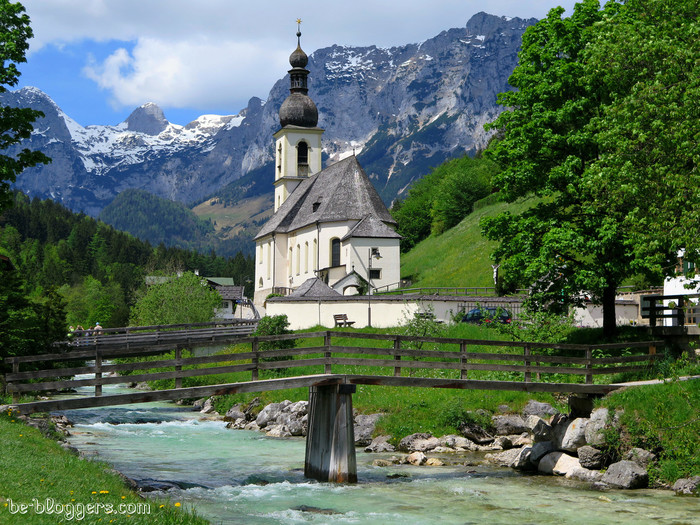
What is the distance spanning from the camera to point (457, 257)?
79312mm

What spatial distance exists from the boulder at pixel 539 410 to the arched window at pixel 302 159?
73.9 meters

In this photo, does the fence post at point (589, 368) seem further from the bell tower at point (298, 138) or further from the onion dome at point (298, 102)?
the onion dome at point (298, 102)

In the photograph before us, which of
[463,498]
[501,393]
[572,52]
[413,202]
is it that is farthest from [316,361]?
[413,202]

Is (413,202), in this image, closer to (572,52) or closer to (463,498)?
(572,52)

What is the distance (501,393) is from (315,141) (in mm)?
73786

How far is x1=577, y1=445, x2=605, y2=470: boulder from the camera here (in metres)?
20.1

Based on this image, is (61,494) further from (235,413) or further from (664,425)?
(235,413)

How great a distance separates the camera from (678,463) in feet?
60.7

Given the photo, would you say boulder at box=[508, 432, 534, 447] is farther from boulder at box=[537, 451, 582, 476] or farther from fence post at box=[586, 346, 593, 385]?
fence post at box=[586, 346, 593, 385]

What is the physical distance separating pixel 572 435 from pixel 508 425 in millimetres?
5621

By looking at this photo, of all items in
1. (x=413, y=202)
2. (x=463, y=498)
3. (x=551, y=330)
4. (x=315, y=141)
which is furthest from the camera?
(x=413, y=202)

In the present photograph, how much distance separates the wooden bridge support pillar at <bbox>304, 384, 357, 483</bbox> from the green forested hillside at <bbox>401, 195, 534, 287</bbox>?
48.0 metres

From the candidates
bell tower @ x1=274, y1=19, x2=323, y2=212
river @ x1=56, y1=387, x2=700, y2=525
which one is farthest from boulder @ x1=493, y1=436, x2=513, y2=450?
bell tower @ x1=274, y1=19, x2=323, y2=212

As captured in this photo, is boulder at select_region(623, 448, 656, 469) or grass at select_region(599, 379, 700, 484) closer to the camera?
grass at select_region(599, 379, 700, 484)
